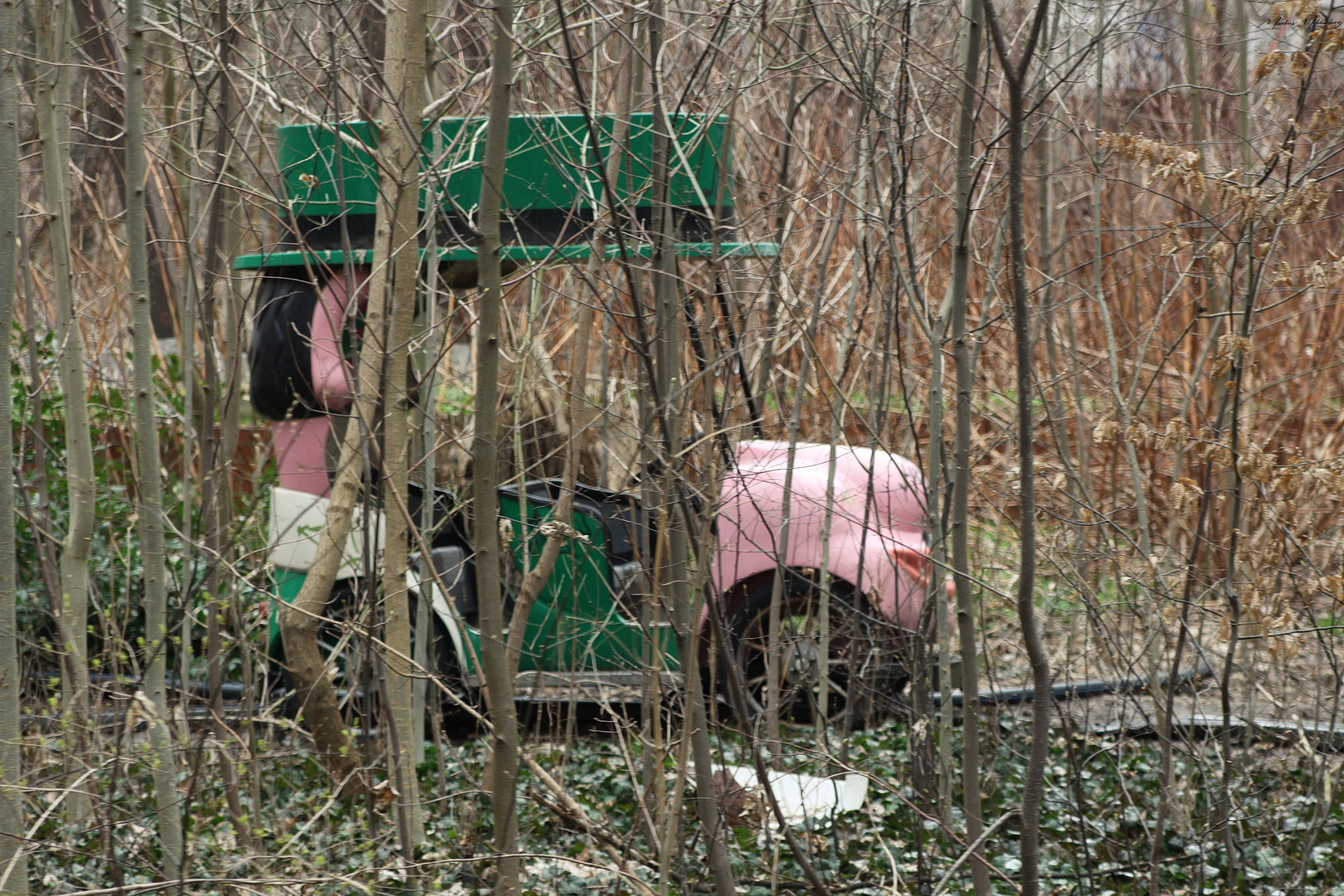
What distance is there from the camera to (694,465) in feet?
9.89

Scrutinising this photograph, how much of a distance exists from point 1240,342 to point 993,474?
3.81 metres

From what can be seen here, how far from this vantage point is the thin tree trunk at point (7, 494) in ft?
8.54

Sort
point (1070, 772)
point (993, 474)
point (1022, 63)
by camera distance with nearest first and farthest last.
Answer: point (1022, 63) → point (1070, 772) → point (993, 474)

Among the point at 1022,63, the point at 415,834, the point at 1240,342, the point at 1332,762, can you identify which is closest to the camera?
the point at 1022,63

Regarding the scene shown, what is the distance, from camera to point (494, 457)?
8.27ft

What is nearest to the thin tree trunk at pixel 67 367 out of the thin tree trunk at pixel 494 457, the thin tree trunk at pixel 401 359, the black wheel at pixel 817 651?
the thin tree trunk at pixel 401 359

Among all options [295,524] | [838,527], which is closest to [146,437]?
[295,524]

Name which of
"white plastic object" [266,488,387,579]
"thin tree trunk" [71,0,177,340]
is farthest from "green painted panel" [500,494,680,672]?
"thin tree trunk" [71,0,177,340]

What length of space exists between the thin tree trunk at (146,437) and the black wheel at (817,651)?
5.06ft

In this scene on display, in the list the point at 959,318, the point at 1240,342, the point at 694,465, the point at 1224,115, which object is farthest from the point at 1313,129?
the point at 1224,115

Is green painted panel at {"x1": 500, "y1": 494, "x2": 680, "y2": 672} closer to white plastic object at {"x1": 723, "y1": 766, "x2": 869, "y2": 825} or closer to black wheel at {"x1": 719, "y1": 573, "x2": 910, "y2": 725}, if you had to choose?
black wheel at {"x1": 719, "y1": 573, "x2": 910, "y2": 725}

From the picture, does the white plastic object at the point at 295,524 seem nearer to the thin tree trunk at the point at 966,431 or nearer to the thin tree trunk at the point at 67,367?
the thin tree trunk at the point at 67,367

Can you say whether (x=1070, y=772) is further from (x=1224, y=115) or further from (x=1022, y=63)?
(x=1224, y=115)

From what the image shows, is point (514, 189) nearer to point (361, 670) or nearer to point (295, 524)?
point (295, 524)
